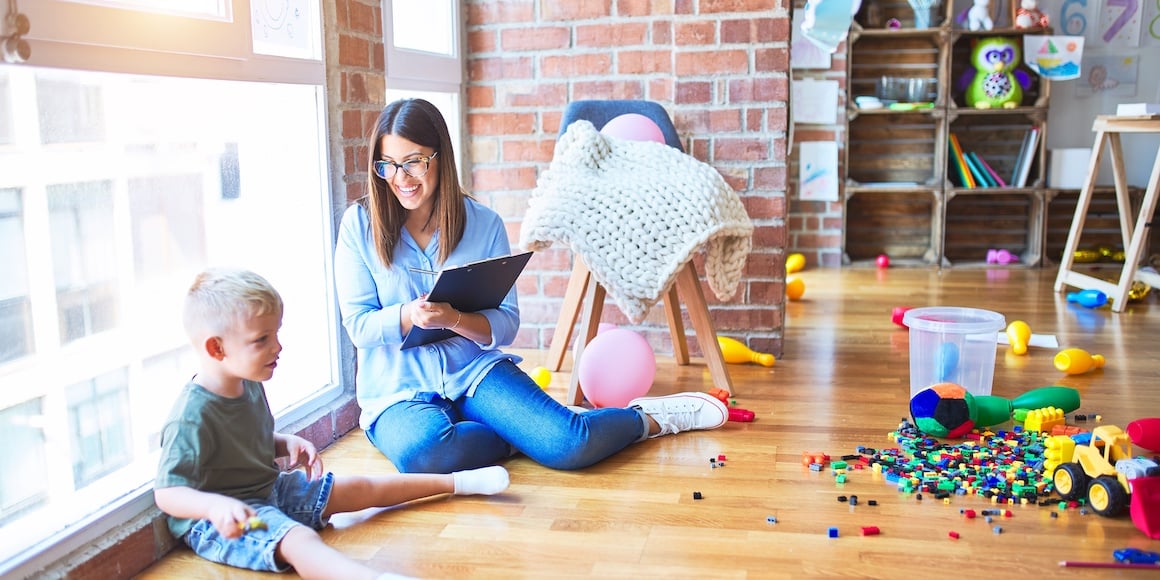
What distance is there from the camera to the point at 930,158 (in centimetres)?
548

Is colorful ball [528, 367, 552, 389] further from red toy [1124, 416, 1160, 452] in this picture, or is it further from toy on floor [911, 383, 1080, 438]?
red toy [1124, 416, 1160, 452]

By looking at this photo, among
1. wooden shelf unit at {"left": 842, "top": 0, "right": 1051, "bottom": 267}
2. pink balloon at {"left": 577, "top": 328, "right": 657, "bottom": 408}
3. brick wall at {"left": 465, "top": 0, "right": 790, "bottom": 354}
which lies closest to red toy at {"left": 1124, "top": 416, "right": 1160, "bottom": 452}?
pink balloon at {"left": 577, "top": 328, "right": 657, "bottom": 408}

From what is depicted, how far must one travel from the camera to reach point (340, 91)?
2.50m

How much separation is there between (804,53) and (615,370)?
10.2 feet

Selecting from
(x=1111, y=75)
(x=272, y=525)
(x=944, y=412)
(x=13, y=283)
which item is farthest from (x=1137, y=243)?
(x=13, y=283)

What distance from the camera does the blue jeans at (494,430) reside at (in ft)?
7.13

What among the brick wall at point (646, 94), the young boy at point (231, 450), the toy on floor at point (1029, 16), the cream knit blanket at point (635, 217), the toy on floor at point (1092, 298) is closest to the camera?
the young boy at point (231, 450)

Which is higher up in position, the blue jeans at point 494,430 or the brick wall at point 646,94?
the brick wall at point 646,94

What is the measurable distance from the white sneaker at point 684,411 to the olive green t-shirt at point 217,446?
94 centimetres

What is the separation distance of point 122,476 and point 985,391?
6.72 feet

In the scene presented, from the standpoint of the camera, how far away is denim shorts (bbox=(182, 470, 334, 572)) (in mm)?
1756

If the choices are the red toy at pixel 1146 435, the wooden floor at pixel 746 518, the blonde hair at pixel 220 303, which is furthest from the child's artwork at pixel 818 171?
the blonde hair at pixel 220 303

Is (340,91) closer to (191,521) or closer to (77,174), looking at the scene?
(77,174)

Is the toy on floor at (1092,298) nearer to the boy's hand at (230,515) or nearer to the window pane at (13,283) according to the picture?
the boy's hand at (230,515)
